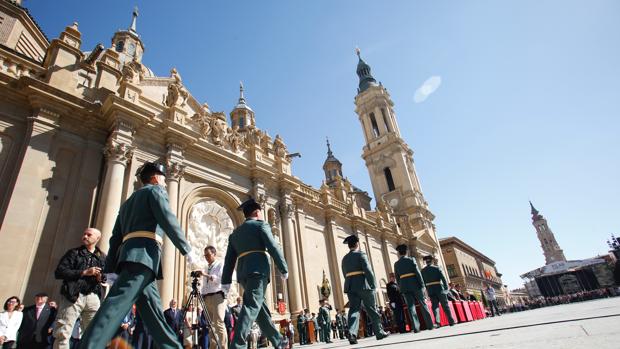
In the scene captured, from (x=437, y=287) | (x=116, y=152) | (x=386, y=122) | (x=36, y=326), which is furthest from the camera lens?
(x=386, y=122)

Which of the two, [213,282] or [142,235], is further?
[213,282]

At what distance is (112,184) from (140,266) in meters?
8.77

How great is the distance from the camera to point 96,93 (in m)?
11.9

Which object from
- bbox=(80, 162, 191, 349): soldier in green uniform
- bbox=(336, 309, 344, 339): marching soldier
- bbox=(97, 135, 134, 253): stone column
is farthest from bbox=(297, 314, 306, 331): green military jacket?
bbox=(80, 162, 191, 349): soldier in green uniform

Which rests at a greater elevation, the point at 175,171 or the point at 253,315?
the point at 175,171

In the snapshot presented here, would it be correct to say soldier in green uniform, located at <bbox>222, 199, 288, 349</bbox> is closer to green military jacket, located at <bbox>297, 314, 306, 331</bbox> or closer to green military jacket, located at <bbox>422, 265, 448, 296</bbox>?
green military jacket, located at <bbox>422, 265, 448, 296</bbox>

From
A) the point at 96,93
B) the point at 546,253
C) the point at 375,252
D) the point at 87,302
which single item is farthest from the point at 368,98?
the point at 546,253

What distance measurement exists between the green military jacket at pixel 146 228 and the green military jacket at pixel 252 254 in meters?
1.12

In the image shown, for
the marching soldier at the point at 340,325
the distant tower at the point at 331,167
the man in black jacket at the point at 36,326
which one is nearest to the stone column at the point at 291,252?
the marching soldier at the point at 340,325

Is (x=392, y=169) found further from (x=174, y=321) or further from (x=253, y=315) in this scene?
(x=253, y=315)

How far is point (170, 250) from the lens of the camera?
11.0m

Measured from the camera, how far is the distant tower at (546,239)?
108250 mm

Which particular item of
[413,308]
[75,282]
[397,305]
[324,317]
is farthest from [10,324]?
[324,317]

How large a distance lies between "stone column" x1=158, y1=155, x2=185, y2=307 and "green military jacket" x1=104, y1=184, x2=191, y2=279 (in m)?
6.79
